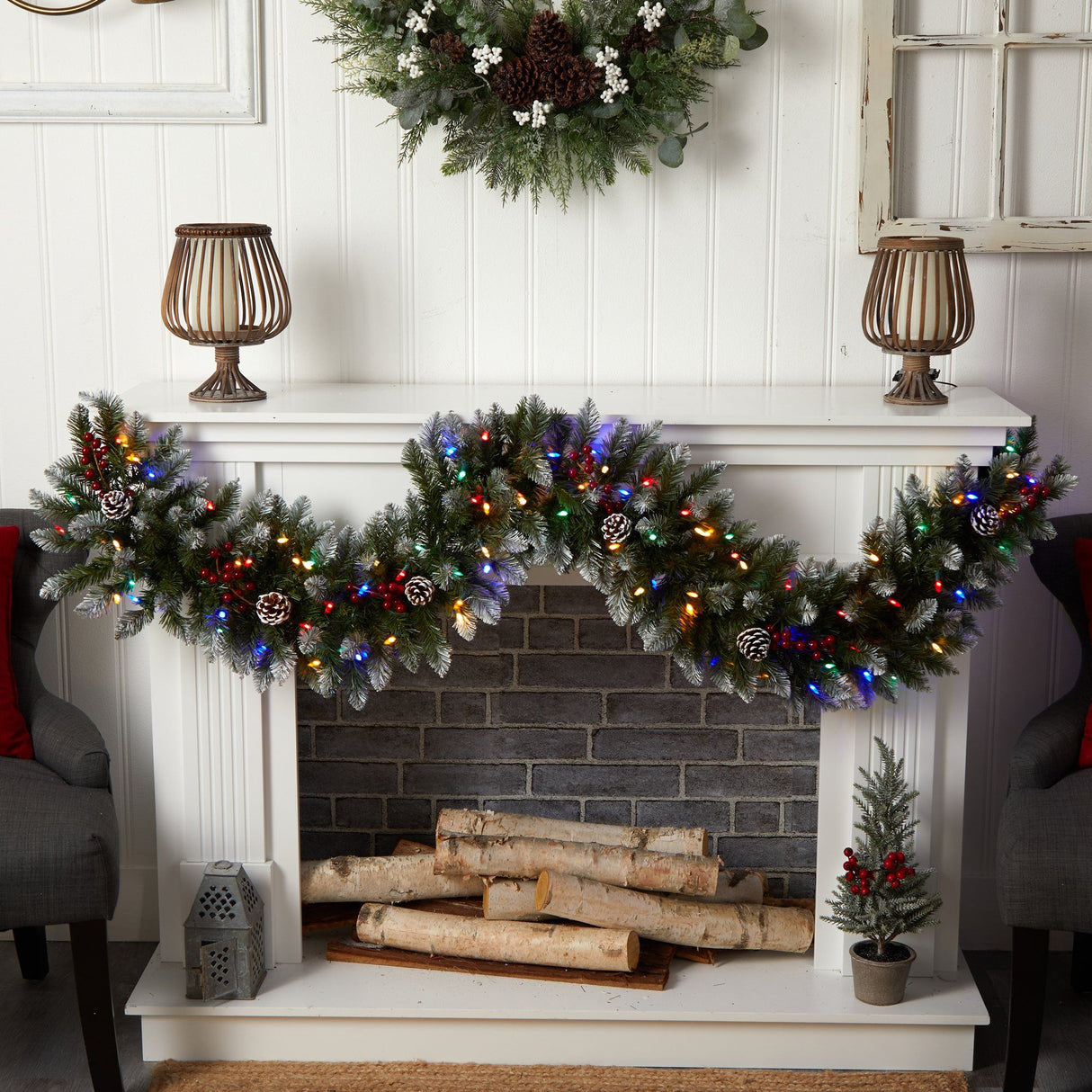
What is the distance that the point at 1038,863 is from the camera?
1981 millimetres

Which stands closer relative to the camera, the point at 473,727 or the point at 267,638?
the point at 267,638

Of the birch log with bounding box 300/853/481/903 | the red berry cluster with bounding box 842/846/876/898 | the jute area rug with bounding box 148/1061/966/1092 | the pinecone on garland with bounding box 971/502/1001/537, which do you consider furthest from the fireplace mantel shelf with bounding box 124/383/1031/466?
the jute area rug with bounding box 148/1061/966/1092

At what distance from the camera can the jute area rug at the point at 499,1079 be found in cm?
212

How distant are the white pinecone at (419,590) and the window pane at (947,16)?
1.36 meters

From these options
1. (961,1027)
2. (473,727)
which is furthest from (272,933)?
(961,1027)

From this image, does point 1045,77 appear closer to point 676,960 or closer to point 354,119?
point 354,119

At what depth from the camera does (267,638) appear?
208 centimetres

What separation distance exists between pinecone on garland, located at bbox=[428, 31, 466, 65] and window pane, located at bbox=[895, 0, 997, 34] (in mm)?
820

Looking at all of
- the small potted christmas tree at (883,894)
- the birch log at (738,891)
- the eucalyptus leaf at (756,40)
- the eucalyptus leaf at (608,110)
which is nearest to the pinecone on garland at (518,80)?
the eucalyptus leaf at (608,110)

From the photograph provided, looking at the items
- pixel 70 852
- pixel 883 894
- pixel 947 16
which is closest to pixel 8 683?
pixel 70 852

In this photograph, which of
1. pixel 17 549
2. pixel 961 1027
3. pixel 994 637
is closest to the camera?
pixel 961 1027

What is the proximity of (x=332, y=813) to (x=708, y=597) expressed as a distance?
1037 mm

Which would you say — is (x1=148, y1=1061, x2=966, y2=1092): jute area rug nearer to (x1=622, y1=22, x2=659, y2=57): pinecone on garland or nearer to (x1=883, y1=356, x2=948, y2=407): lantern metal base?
(x1=883, y1=356, x2=948, y2=407): lantern metal base

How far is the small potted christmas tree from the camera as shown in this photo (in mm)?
2156
